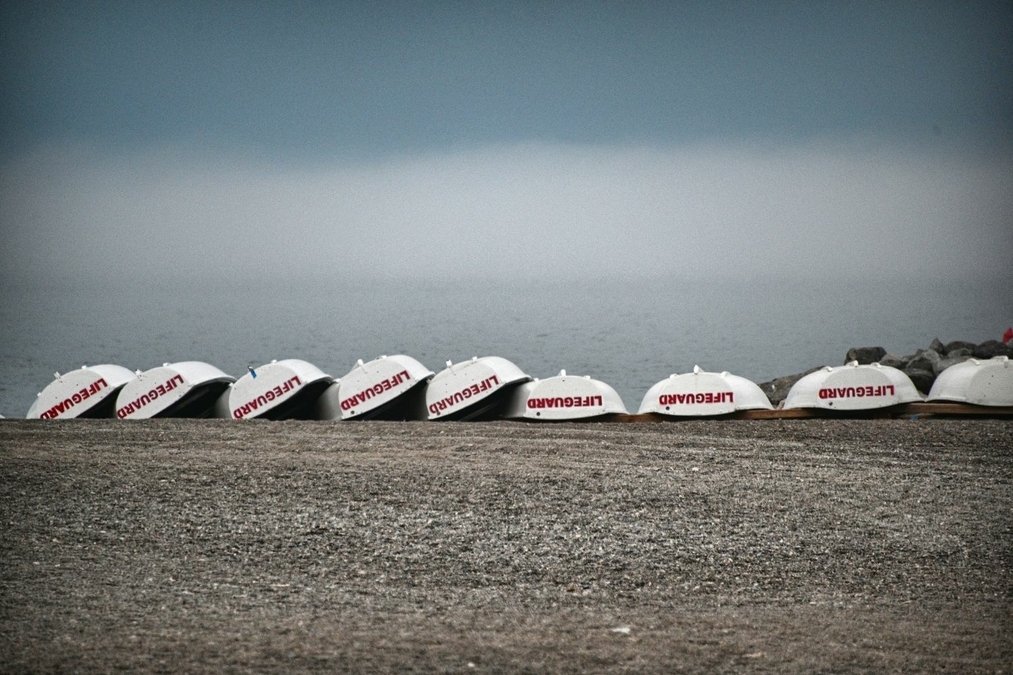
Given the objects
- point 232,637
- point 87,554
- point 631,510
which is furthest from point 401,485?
point 232,637

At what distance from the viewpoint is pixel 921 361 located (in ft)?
44.3

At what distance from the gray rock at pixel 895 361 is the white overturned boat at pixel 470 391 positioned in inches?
256

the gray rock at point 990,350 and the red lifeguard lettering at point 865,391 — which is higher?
the gray rock at point 990,350

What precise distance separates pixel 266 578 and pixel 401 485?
5.24 ft

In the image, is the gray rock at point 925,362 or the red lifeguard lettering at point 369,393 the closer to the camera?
the red lifeguard lettering at point 369,393

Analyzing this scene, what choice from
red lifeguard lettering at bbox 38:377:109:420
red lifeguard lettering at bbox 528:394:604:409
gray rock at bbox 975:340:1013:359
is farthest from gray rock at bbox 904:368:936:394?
red lifeguard lettering at bbox 38:377:109:420

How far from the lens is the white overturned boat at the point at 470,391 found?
9.45 meters

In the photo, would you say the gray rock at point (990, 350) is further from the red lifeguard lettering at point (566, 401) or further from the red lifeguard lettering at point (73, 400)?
the red lifeguard lettering at point (73, 400)

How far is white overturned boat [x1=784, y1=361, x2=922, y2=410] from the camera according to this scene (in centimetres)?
911

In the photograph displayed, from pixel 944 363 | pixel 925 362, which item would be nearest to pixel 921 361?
pixel 925 362

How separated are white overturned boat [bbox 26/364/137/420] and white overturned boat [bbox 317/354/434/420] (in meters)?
2.20

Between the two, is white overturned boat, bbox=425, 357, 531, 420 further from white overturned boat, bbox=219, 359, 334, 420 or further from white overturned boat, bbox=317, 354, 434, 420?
white overturned boat, bbox=219, 359, 334, 420

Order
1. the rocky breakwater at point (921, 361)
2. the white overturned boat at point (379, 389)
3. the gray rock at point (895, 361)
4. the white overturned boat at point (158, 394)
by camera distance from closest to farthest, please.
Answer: the white overturned boat at point (379, 389)
the white overturned boat at point (158, 394)
the rocky breakwater at point (921, 361)
the gray rock at point (895, 361)

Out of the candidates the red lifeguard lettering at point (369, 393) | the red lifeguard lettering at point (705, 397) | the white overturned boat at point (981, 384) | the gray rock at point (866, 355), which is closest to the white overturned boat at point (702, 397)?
the red lifeguard lettering at point (705, 397)
